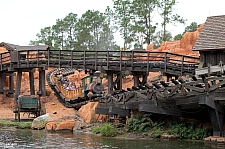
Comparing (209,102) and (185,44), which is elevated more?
(185,44)

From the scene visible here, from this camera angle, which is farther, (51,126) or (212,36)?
(212,36)

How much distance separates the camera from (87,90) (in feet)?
110

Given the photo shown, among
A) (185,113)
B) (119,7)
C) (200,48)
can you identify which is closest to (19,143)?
(185,113)

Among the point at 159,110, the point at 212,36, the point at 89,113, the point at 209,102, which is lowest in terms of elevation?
the point at 89,113

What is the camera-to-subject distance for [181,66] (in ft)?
88.8

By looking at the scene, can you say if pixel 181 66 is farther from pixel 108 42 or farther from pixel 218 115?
pixel 108 42

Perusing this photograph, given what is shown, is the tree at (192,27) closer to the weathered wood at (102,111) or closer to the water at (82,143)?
the weathered wood at (102,111)

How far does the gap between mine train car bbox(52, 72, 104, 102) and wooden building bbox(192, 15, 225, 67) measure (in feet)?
26.8

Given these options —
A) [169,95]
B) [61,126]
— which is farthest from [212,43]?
[61,126]

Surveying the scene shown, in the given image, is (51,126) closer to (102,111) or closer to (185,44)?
(102,111)

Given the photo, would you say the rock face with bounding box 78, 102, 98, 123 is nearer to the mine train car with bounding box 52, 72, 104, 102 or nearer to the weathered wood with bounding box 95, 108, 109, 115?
the weathered wood with bounding box 95, 108, 109, 115

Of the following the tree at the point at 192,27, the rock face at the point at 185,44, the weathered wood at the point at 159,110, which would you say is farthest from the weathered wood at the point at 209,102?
the tree at the point at 192,27

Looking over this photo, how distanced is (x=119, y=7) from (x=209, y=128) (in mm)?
46127

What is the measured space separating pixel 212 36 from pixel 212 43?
2.28ft
